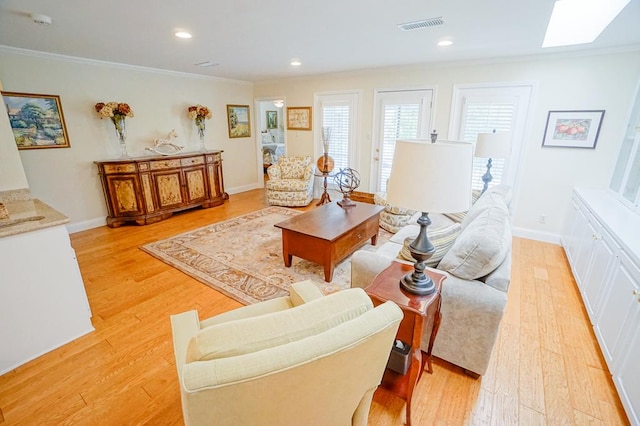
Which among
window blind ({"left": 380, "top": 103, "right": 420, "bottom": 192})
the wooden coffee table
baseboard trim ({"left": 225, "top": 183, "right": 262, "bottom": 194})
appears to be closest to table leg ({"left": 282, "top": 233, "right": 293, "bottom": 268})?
the wooden coffee table

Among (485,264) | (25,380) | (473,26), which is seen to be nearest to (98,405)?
(25,380)

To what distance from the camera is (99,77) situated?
13.6 ft

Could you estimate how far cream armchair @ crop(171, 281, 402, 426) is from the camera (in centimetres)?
71

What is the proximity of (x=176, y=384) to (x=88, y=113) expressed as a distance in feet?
13.9

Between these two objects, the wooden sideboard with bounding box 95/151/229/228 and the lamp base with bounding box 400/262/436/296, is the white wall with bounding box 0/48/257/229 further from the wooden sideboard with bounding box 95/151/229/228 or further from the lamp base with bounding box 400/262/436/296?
the lamp base with bounding box 400/262/436/296

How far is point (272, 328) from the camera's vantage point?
879 mm

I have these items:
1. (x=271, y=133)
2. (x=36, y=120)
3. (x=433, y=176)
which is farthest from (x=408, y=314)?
(x=271, y=133)

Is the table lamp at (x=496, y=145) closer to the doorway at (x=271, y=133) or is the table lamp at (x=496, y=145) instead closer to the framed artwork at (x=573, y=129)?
the framed artwork at (x=573, y=129)

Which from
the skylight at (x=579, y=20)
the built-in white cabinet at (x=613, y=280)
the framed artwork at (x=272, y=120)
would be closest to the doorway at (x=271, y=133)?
the framed artwork at (x=272, y=120)

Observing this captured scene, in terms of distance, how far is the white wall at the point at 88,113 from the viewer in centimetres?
366

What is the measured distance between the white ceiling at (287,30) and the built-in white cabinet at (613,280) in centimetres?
161

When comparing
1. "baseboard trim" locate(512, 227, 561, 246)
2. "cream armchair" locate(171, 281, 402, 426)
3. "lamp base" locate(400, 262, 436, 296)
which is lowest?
"baseboard trim" locate(512, 227, 561, 246)

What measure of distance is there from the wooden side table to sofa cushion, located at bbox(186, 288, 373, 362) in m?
0.46

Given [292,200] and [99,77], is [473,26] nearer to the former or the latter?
[292,200]
